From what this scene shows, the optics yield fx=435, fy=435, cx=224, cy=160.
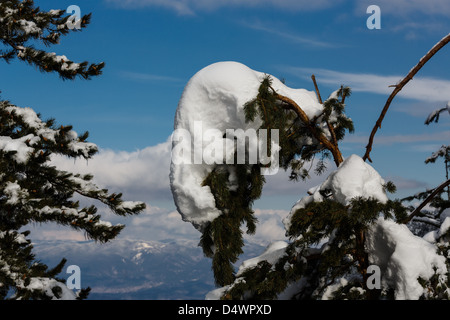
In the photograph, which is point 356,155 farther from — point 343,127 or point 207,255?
point 207,255

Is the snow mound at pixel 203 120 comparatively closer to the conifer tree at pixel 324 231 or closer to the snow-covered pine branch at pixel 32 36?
the conifer tree at pixel 324 231

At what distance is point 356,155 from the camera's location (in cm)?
491

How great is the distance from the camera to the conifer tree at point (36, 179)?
246 inches

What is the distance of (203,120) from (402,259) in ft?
8.83

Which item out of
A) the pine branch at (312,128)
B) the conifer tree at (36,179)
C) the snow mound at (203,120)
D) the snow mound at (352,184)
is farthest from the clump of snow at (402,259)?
the conifer tree at (36,179)

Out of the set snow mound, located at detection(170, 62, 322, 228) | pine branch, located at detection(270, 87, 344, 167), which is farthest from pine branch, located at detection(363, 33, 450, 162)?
snow mound, located at detection(170, 62, 322, 228)

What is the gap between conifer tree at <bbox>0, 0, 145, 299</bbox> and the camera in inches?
246

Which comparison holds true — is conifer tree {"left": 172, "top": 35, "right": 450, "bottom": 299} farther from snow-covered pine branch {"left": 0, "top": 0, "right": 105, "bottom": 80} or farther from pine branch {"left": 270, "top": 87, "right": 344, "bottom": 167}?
snow-covered pine branch {"left": 0, "top": 0, "right": 105, "bottom": 80}

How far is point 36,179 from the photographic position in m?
7.61

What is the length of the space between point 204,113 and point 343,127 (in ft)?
6.41

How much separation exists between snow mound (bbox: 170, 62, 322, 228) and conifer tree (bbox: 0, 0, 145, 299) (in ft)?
7.11
